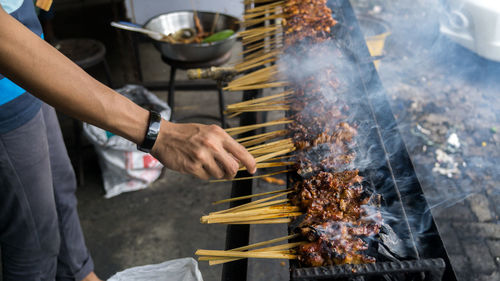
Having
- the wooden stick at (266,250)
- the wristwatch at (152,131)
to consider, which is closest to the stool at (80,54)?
the wristwatch at (152,131)

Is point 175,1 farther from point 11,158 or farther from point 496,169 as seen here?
point 496,169

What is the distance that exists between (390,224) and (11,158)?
2.46 metres

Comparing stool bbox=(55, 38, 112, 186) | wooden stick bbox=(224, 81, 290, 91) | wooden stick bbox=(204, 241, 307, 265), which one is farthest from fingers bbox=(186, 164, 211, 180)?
stool bbox=(55, 38, 112, 186)

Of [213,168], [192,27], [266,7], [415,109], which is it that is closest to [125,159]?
[192,27]

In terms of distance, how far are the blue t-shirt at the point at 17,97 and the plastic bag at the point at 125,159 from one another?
77.7 inches

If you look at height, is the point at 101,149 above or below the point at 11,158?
below

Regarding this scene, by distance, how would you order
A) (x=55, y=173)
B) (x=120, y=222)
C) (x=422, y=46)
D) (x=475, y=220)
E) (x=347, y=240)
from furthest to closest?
(x=422, y=46) → (x=120, y=222) → (x=475, y=220) → (x=55, y=173) → (x=347, y=240)

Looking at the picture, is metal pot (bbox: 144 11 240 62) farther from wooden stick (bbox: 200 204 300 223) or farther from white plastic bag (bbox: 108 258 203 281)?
wooden stick (bbox: 200 204 300 223)

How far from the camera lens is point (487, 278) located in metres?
3.49

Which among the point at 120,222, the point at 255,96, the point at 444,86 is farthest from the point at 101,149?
the point at 444,86

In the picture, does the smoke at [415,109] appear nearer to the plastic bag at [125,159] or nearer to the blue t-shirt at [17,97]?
the blue t-shirt at [17,97]

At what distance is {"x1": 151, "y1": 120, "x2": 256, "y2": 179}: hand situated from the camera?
5.40ft

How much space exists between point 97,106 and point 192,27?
12.2ft

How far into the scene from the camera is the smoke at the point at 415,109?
2021 millimetres
